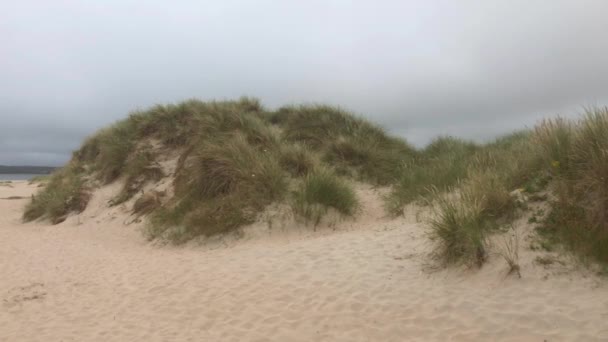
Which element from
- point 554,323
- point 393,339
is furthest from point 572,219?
point 393,339

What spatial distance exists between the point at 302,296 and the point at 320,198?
14.2 feet

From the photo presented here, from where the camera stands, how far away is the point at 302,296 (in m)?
5.73

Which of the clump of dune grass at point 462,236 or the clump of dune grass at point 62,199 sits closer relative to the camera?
the clump of dune grass at point 462,236

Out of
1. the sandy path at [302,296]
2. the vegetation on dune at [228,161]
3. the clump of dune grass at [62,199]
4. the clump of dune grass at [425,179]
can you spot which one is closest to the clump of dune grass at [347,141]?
the vegetation on dune at [228,161]

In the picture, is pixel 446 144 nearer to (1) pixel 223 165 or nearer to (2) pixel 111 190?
(1) pixel 223 165

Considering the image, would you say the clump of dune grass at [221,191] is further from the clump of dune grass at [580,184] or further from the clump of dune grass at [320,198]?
the clump of dune grass at [580,184]

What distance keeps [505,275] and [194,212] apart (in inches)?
288

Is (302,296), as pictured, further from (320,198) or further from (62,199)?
(62,199)

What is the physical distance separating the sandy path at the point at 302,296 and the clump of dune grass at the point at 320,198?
788mm

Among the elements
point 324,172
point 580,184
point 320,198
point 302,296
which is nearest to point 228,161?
point 324,172

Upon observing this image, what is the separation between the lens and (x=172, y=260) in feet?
27.5

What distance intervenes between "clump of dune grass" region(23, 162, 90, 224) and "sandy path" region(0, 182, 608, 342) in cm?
598

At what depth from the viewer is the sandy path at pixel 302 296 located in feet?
14.3

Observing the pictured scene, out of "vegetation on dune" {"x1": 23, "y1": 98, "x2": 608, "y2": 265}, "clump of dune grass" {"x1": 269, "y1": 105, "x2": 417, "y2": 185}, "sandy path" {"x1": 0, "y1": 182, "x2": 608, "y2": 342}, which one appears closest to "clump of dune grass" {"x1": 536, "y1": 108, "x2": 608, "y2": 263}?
"vegetation on dune" {"x1": 23, "y1": 98, "x2": 608, "y2": 265}
